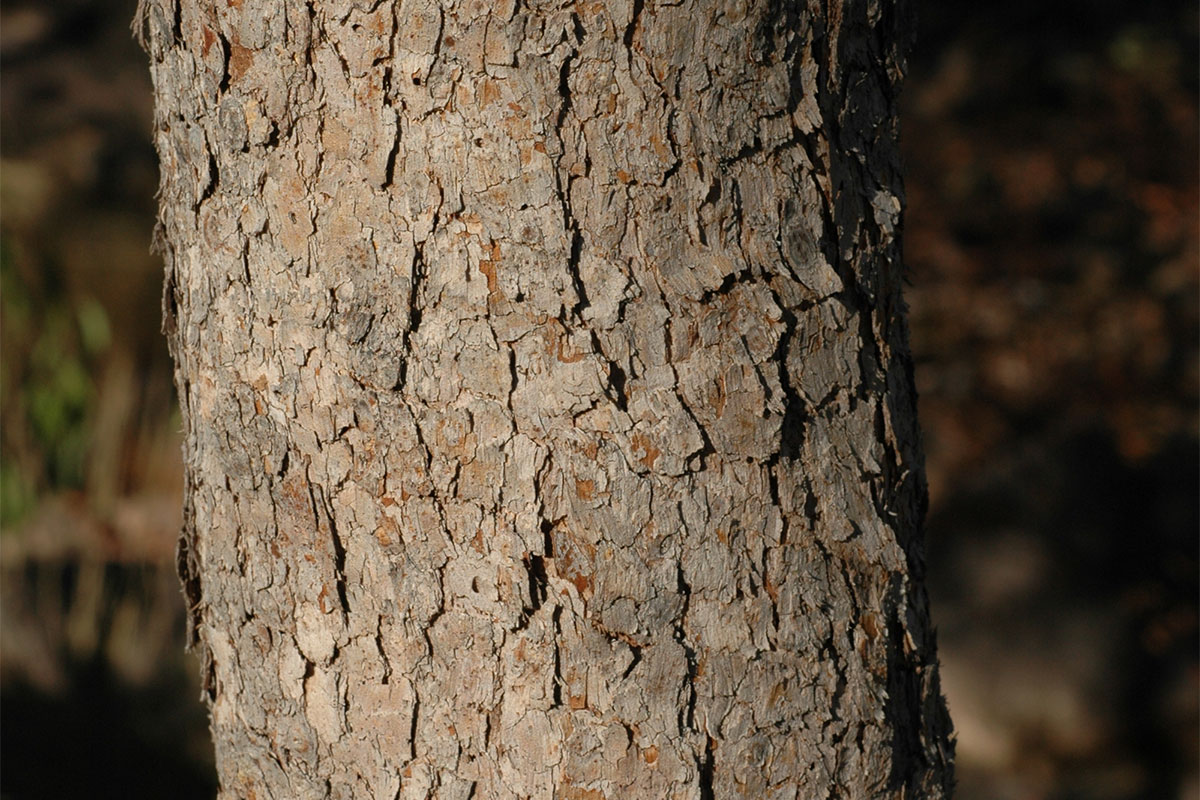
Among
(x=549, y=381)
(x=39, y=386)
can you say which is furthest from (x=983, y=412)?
(x=39, y=386)

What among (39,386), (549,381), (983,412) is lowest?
(549,381)

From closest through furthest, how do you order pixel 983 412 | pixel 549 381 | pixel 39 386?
pixel 549 381 < pixel 39 386 < pixel 983 412

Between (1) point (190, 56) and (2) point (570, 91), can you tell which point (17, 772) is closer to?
(1) point (190, 56)

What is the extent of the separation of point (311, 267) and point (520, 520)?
0.31 m

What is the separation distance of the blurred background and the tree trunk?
9.74ft

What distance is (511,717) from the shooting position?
1017mm

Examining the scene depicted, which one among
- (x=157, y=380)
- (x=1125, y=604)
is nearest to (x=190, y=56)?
(x=157, y=380)

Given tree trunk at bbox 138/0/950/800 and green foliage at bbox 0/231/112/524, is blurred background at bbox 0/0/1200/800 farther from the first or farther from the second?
tree trunk at bbox 138/0/950/800

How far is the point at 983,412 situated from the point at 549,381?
3.49 m

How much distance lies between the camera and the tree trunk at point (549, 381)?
37.0 inches

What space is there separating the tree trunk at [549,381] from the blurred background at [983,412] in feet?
9.74

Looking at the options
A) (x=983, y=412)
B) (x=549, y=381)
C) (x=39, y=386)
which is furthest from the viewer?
(x=983, y=412)

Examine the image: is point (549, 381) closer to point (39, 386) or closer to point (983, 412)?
point (983, 412)

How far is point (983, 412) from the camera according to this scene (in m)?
4.08
